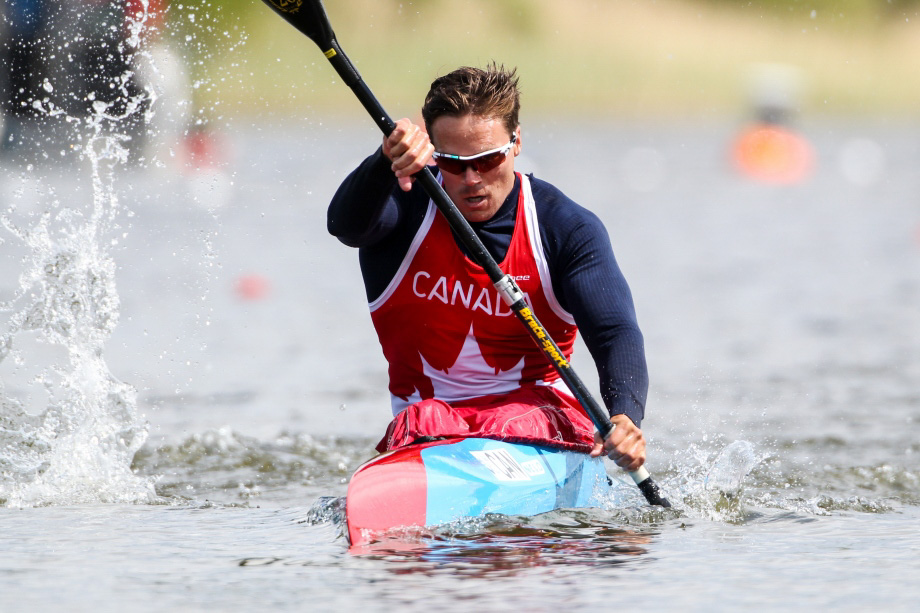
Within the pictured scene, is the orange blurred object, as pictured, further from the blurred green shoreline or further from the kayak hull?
the kayak hull

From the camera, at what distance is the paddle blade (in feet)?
14.0

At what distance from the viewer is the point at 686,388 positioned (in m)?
8.31

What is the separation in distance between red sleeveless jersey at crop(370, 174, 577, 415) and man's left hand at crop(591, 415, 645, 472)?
486 millimetres

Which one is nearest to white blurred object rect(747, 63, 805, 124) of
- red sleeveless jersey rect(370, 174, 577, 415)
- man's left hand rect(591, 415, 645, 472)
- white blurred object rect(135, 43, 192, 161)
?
white blurred object rect(135, 43, 192, 161)

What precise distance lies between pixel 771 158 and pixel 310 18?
2295cm

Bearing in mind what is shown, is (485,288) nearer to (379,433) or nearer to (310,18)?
(310,18)

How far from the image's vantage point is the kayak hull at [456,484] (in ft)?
13.1

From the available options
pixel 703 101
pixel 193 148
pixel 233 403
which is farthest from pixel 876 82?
pixel 233 403

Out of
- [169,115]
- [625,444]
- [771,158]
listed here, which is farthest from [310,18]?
[771,158]

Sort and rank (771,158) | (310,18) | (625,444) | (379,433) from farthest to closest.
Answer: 1. (771,158)
2. (379,433)
3. (310,18)
4. (625,444)

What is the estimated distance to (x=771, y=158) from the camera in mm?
26078

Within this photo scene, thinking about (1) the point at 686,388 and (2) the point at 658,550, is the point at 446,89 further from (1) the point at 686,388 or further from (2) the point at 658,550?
(1) the point at 686,388

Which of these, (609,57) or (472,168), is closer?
(472,168)

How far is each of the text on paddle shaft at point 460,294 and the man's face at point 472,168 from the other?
24cm
